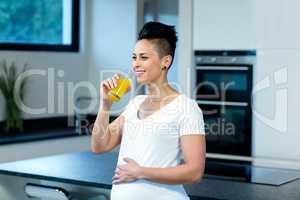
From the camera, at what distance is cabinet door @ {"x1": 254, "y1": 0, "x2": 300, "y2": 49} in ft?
12.1

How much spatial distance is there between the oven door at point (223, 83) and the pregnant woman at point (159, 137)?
2416mm

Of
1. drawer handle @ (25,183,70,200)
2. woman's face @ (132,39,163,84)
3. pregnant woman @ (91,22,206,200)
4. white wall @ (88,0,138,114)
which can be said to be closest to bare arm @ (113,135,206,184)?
pregnant woman @ (91,22,206,200)

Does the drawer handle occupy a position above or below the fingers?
below

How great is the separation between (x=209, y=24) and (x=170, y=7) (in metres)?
0.62

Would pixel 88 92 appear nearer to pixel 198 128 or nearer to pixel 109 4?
pixel 109 4

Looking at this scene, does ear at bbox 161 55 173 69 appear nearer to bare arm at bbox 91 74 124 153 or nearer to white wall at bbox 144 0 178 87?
bare arm at bbox 91 74 124 153

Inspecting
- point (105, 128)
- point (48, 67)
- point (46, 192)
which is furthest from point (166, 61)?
point (48, 67)

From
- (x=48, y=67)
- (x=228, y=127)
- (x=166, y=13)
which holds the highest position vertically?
Answer: (x=166, y=13)

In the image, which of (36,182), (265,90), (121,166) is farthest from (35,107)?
(121,166)

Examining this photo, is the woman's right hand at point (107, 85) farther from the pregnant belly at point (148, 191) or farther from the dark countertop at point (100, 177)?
the dark countertop at point (100, 177)

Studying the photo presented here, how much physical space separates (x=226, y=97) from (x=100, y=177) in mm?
1973

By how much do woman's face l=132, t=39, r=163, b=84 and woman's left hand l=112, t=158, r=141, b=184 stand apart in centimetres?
22

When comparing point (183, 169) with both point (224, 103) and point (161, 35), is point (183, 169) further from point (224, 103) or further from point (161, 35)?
point (224, 103)

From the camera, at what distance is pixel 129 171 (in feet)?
4.90
